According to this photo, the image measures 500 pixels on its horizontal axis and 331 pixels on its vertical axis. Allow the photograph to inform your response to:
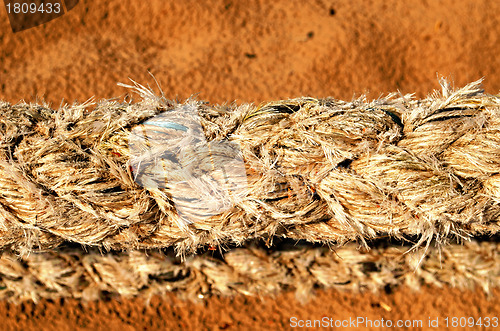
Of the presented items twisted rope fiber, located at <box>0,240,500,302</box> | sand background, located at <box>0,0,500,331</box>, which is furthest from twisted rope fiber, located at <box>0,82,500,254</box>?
sand background, located at <box>0,0,500,331</box>

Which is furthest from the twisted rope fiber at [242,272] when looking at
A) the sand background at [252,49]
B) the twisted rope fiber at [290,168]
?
the sand background at [252,49]

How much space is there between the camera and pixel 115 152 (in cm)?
111

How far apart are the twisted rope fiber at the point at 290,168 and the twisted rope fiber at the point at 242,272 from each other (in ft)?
0.80

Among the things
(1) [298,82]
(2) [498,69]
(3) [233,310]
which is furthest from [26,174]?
(2) [498,69]

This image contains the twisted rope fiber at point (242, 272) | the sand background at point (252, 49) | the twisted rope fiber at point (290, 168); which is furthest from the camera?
the sand background at point (252, 49)

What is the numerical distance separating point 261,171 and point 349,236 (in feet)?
1.00

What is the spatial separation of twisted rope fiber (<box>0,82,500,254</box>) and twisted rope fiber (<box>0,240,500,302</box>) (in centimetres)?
25

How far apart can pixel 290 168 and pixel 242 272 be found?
1.43 feet

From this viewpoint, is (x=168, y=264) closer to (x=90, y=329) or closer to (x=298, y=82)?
(x=90, y=329)

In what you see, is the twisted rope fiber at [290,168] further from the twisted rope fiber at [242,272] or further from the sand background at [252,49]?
the sand background at [252,49]

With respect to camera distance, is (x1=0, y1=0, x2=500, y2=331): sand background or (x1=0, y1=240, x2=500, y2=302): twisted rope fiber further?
(x1=0, y1=0, x2=500, y2=331): sand background

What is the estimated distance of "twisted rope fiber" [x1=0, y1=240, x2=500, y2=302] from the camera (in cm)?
137

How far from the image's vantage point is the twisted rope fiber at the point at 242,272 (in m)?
1.37

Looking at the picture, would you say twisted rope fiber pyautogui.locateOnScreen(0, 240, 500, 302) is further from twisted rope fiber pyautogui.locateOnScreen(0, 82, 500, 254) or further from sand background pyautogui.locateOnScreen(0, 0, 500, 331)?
sand background pyautogui.locateOnScreen(0, 0, 500, 331)
